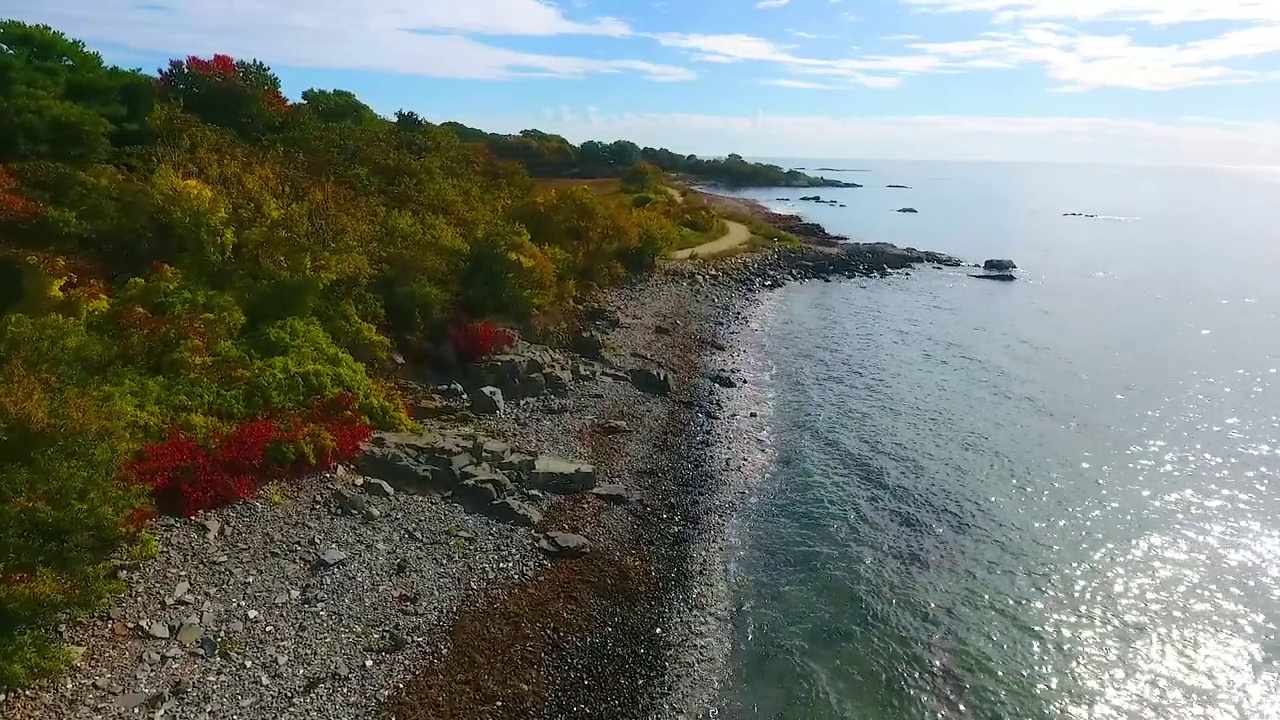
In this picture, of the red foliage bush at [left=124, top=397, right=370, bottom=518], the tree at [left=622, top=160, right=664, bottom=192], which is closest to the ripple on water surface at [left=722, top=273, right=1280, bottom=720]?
the red foliage bush at [left=124, top=397, right=370, bottom=518]

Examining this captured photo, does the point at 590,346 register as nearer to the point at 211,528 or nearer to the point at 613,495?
the point at 613,495

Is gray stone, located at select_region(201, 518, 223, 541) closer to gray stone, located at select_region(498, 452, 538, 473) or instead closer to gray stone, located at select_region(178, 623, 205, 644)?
gray stone, located at select_region(178, 623, 205, 644)

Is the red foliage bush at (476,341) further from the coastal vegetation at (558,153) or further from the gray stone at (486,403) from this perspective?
the coastal vegetation at (558,153)

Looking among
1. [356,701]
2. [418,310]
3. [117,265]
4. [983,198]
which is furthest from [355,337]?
[983,198]

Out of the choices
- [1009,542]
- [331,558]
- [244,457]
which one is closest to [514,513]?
[331,558]

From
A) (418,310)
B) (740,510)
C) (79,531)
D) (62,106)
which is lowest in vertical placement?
(740,510)

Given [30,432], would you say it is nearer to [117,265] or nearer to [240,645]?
[240,645]
